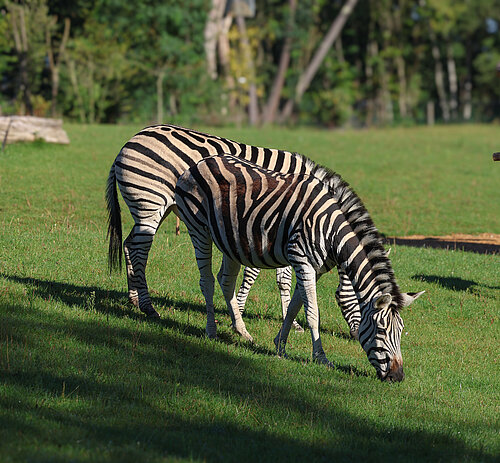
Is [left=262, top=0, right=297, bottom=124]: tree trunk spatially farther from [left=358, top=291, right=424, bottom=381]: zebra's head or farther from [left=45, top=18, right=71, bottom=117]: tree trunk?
[left=358, top=291, right=424, bottom=381]: zebra's head

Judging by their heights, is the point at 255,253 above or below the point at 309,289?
above

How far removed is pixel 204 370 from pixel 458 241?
11.5m

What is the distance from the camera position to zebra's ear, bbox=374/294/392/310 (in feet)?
25.2

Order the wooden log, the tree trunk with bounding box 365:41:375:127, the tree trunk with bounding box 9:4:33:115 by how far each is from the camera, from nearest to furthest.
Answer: the wooden log → the tree trunk with bounding box 9:4:33:115 → the tree trunk with bounding box 365:41:375:127

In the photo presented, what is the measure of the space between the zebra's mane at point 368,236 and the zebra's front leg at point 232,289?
166 cm

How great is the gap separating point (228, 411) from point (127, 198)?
476 cm

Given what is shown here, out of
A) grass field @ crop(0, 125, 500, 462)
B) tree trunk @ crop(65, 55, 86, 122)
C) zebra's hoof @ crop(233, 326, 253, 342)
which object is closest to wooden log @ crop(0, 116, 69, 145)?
grass field @ crop(0, 125, 500, 462)

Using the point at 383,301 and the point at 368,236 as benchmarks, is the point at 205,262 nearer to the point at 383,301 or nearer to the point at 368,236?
the point at 368,236

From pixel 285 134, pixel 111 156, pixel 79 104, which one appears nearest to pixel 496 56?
pixel 285 134

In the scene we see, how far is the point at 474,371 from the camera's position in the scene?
9.17 metres

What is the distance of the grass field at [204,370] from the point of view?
6250 mm

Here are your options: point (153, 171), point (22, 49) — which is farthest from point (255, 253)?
point (22, 49)

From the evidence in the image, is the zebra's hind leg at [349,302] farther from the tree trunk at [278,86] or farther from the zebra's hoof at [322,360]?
the tree trunk at [278,86]

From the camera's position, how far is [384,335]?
308 inches
